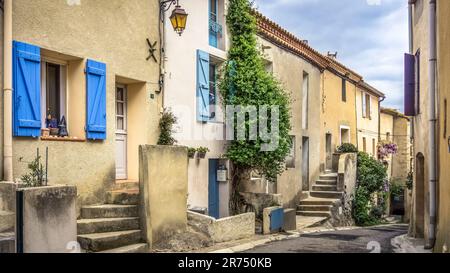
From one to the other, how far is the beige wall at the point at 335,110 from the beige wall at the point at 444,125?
42.2ft

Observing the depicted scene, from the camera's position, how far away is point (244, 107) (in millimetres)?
12430

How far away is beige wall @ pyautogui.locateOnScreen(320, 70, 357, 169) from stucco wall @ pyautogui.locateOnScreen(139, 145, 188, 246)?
1287 centimetres

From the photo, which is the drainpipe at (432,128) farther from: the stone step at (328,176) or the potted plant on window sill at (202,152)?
the stone step at (328,176)

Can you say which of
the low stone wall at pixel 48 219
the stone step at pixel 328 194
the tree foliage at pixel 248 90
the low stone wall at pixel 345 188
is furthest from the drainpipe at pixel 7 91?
the stone step at pixel 328 194

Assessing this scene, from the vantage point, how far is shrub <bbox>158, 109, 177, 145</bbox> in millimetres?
10305

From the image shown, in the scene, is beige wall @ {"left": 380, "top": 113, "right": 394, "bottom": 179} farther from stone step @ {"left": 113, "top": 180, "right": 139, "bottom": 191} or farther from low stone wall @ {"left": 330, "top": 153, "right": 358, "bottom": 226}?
stone step @ {"left": 113, "top": 180, "right": 139, "bottom": 191}

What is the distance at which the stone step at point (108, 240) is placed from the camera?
7.38m

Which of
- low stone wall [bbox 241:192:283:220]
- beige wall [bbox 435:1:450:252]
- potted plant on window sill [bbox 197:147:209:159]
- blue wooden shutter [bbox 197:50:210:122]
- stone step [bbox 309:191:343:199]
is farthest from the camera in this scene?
stone step [bbox 309:191:343:199]

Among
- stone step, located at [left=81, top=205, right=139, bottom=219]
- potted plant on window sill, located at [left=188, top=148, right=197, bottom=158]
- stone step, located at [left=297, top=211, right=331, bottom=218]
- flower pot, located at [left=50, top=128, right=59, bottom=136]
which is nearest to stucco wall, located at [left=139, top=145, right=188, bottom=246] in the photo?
stone step, located at [left=81, top=205, right=139, bottom=219]

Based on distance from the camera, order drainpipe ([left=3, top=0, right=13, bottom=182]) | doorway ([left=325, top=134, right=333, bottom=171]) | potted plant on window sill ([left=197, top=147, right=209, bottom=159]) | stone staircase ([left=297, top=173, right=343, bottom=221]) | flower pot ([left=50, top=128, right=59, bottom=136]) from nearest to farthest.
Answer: drainpipe ([left=3, top=0, right=13, bottom=182]), flower pot ([left=50, top=128, right=59, bottom=136]), potted plant on window sill ([left=197, top=147, right=209, bottom=159]), stone staircase ([left=297, top=173, right=343, bottom=221]), doorway ([left=325, top=134, right=333, bottom=171])

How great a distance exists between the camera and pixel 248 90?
12.5 metres

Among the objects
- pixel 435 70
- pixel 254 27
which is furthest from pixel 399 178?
pixel 435 70

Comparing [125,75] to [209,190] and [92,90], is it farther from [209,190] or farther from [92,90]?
[209,190]
